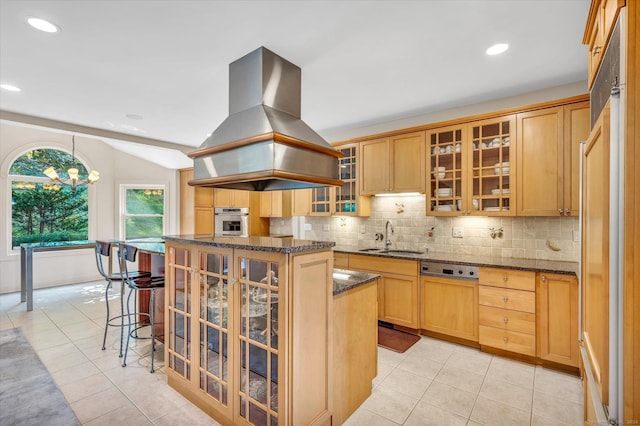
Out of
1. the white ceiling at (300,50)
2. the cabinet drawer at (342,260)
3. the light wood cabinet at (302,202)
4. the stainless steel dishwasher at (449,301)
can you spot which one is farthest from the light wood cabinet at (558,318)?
the light wood cabinet at (302,202)

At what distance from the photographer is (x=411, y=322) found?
3.49 m

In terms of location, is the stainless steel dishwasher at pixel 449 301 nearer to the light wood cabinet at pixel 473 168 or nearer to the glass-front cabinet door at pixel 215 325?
the light wood cabinet at pixel 473 168

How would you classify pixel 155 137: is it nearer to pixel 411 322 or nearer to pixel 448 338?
pixel 411 322

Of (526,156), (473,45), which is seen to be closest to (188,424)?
(473,45)

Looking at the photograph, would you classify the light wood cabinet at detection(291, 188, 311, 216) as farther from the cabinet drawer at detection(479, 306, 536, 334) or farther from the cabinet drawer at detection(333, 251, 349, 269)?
the cabinet drawer at detection(479, 306, 536, 334)

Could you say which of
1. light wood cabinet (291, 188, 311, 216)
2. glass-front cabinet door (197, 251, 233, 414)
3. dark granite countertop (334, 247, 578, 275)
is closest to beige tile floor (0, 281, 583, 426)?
glass-front cabinet door (197, 251, 233, 414)

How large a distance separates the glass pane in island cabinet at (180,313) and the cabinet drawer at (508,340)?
8.90 feet

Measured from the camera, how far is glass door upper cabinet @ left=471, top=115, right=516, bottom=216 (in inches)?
125

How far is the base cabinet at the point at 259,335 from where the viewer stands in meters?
1.67

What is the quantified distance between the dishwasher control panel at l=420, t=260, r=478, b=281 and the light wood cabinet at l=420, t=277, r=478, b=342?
0.05m

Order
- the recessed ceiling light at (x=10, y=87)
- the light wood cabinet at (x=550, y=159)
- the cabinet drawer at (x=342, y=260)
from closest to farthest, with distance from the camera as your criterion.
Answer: the light wood cabinet at (x=550, y=159) < the recessed ceiling light at (x=10, y=87) < the cabinet drawer at (x=342, y=260)

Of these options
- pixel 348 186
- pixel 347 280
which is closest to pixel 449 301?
pixel 347 280

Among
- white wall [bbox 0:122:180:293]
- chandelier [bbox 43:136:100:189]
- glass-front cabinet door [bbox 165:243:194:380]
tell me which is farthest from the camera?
white wall [bbox 0:122:180:293]

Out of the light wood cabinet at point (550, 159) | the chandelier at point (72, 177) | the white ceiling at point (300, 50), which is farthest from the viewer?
the chandelier at point (72, 177)
